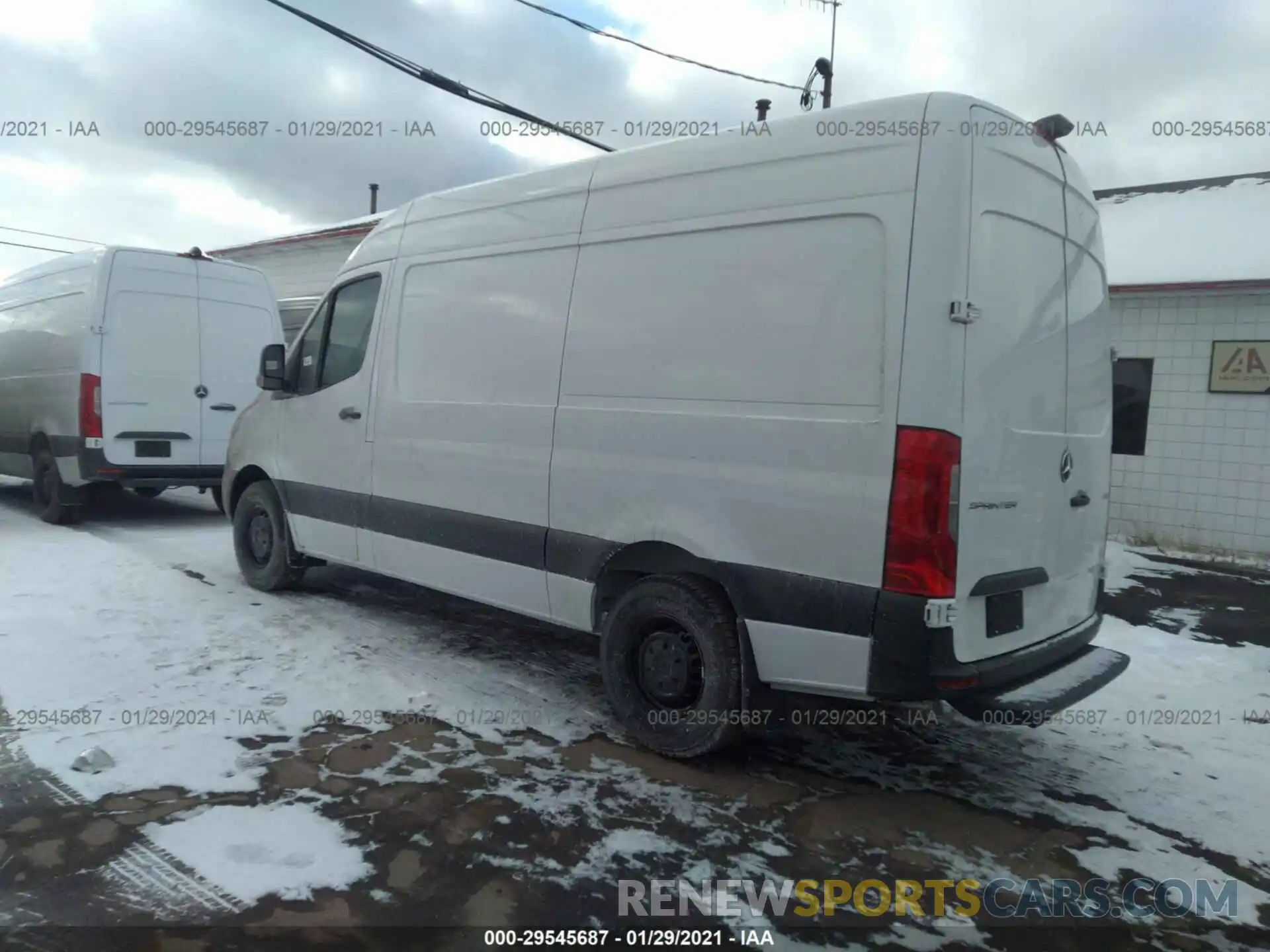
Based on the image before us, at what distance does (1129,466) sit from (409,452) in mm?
8287

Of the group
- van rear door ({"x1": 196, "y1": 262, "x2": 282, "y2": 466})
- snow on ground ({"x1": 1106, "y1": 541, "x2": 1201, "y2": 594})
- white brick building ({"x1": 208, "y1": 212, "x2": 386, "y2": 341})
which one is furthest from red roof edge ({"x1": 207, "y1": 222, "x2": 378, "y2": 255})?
snow on ground ({"x1": 1106, "y1": 541, "x2": 1201, "y2": 594})

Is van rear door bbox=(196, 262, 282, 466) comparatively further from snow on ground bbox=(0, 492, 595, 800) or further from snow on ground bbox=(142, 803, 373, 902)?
snow on ground bbox=(142, 803, 373, 902)

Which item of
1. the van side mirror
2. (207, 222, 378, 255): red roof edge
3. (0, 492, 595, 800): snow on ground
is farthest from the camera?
(207, 222, 378, 255): red roof edge

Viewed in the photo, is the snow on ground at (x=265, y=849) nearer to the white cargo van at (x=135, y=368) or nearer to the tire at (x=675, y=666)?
the tire at (x=675, y=666)

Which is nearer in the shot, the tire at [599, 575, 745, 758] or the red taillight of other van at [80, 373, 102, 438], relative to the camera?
the tire at [599, 575, 745, 758]

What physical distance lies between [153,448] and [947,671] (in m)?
8.01

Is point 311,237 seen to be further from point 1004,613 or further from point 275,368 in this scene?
point 1004,613

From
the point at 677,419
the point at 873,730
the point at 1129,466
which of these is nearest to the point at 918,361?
the point at 677,419

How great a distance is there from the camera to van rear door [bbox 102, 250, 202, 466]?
838cm

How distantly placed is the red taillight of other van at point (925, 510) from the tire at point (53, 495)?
8595 mm

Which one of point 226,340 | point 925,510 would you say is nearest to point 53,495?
point 226,340

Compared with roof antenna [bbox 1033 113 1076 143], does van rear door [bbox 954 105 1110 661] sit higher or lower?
lower

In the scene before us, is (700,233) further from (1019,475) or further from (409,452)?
(409,452)

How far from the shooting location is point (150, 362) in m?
8.56
